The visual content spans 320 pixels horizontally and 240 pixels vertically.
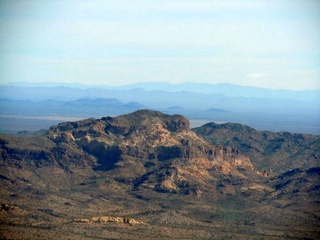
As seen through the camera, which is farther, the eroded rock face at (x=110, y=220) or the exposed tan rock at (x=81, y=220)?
the eroded rock face at (x=110, y=220)

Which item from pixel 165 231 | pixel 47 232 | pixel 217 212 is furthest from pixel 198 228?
pixel 47 232

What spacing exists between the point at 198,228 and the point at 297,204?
4151cm

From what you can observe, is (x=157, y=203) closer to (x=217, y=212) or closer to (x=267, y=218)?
(x=217, y=212)

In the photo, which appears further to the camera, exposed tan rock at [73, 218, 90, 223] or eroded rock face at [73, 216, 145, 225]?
eroded rock face at [73, 216, 145, 225]

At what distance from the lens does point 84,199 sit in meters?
194

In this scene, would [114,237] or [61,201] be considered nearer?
[114,237]

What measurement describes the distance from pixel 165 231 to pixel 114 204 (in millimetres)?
35032

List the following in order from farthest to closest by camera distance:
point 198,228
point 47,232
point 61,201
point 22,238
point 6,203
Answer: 1. point 61,201
2. point 6,203
3. point 198,228
4. point 47,232
5. point 22,238

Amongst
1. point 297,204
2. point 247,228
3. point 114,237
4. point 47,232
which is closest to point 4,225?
point 47,232

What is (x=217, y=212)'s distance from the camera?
612ft

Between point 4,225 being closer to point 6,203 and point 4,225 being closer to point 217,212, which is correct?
point 6,203

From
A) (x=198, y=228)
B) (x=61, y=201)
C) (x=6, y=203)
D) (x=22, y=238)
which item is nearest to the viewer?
(x=22, y=238)

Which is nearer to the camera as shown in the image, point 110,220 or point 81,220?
point 81,220

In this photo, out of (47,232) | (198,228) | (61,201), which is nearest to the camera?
(47,232)
